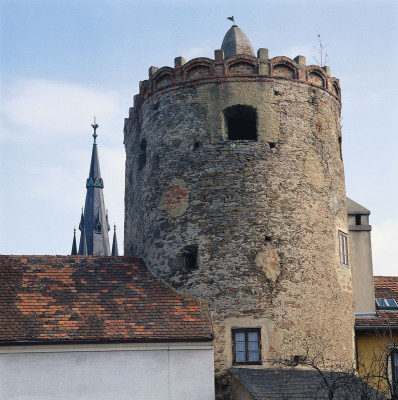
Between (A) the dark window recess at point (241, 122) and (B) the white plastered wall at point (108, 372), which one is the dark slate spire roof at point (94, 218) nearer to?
(A) the dark window recess at point (241, 122)

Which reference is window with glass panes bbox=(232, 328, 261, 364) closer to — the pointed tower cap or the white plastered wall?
the white plastered wall

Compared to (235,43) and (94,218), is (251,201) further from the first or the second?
(94,218)

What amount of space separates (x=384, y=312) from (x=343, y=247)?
2.32m

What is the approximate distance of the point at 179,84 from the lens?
2158 cm

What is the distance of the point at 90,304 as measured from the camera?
62.7 feet

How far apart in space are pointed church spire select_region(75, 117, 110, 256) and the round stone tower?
3982 cm

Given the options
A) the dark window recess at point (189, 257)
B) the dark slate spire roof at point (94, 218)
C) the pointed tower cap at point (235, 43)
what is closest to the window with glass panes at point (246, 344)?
the dark window recess at point (189, 257)

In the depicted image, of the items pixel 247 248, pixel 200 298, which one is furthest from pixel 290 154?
pixel 200 298

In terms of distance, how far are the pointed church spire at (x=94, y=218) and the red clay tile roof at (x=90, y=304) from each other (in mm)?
40967

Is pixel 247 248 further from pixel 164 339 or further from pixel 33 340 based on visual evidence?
pixel 33 340

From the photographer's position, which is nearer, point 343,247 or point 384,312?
point 343,247

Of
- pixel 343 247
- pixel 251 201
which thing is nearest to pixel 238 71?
pixel 251 201

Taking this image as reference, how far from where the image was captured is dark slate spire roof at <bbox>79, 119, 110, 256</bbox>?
2430 inches

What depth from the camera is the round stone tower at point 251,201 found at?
19.4m
